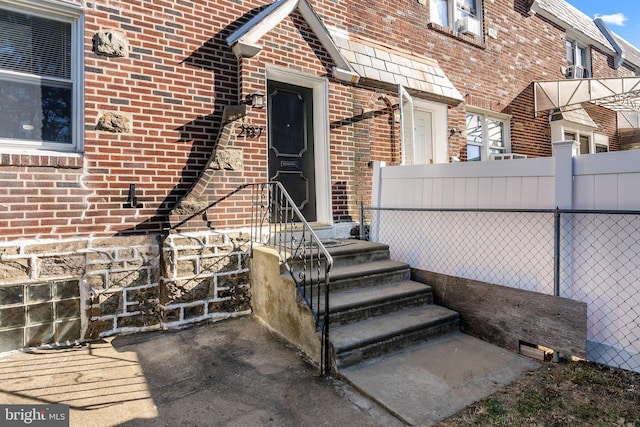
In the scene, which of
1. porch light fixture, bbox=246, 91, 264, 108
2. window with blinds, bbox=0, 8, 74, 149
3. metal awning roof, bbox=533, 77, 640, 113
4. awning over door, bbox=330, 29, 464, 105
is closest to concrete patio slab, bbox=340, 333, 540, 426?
porch light fixture, bbox=246, 91, 264, 108

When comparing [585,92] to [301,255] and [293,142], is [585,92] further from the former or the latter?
[301,255]

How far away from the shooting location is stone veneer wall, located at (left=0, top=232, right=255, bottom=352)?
3.37m

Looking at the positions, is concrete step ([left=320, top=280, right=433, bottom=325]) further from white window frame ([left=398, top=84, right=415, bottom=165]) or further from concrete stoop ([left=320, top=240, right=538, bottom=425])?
white window frame ([left=398, top=84, right=415, bottom=165])

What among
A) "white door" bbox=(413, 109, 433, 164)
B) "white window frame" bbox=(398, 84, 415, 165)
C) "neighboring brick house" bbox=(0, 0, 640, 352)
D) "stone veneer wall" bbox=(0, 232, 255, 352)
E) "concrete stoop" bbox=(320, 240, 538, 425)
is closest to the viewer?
"concrete stoop" bbox=(320, 240, 538, 425)

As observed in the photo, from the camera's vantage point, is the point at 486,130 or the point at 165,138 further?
the point at 486,130

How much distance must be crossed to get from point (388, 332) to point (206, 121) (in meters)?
3.06

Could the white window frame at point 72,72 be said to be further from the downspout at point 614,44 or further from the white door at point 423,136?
the downspout at point 614,44

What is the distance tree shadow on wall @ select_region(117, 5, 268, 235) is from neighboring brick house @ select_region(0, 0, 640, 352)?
0.01m

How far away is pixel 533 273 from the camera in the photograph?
11.2 ft

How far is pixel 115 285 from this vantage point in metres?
3.73

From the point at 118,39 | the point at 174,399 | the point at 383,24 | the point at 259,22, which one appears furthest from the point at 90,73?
the point at 383,24

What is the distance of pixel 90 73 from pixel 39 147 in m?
0.87

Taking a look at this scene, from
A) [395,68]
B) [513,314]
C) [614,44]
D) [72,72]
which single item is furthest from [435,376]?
[614,44]

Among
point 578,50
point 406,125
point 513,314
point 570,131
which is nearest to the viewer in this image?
point 513,314
